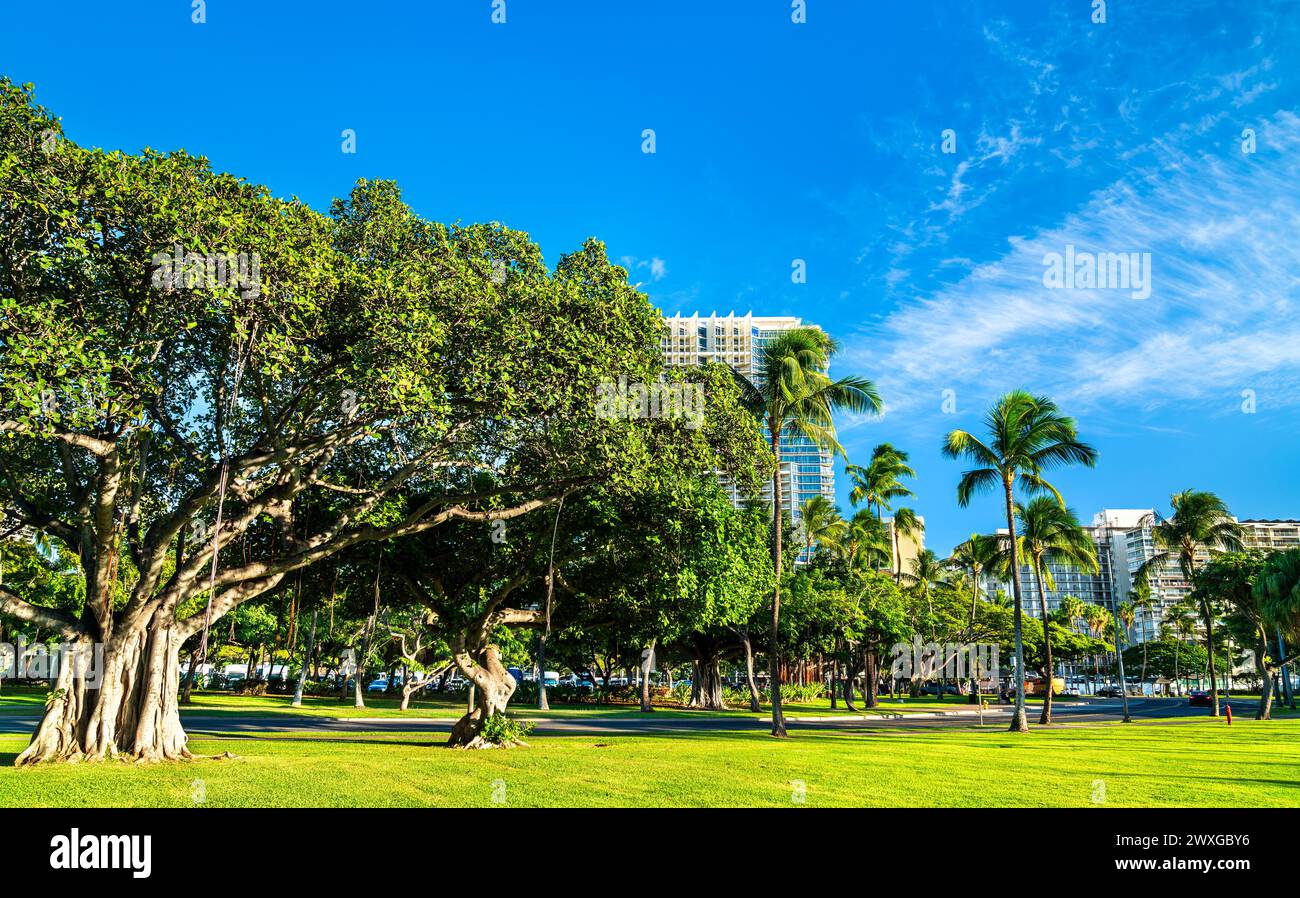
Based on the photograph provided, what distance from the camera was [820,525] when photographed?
56281mm

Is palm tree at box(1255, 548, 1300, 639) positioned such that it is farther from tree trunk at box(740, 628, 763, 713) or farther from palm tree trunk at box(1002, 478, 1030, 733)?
tree trunk at box(740, 628, 763, 713)

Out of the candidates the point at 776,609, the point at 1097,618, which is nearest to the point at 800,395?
the point at 776,609

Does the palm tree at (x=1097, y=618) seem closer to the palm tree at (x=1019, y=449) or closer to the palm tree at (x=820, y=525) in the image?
the palm tree at (x=820, y=525)

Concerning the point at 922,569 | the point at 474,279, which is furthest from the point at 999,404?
the point at 922,569

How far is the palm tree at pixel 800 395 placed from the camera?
26.9m

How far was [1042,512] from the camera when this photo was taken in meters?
36.2

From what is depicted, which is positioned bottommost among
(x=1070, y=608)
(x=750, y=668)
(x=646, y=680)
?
(x=646, y=680)

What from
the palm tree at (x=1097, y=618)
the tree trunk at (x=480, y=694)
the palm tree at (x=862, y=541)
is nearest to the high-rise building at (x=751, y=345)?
the palm tree at (x=1097, y=618)

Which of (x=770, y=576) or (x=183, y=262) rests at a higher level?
(x=183, y=262)

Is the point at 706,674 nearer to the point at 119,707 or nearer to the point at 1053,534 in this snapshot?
the point at 1053,534

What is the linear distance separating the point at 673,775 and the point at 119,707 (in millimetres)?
10377

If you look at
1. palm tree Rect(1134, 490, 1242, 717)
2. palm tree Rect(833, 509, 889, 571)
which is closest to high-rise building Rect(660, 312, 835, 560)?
palm tree Rect(833, 509, 889, 571)
